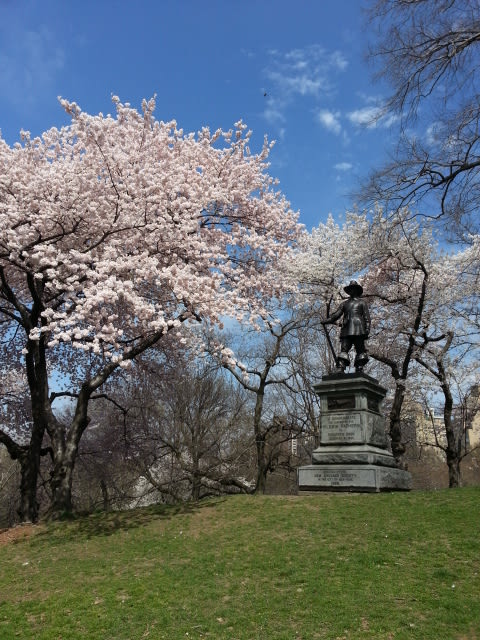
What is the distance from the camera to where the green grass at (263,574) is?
600 centimetres

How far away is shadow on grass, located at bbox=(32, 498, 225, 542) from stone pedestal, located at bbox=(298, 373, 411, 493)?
2.56 m

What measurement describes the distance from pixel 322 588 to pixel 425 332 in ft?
49.9

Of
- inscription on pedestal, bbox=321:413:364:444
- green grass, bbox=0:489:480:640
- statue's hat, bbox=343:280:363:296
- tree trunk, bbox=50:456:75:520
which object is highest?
statue's hat, bbox=343:280:363:296

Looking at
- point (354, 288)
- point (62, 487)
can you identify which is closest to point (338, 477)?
point (354, 288)

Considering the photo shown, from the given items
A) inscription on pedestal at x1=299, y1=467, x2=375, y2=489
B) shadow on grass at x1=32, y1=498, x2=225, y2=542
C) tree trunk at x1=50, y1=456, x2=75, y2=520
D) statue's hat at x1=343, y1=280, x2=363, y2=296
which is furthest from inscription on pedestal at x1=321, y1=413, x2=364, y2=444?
tree trunk at x1=50, y1=456, x2=75, y2=520

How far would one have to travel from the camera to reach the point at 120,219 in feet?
40.3

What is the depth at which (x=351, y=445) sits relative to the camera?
12617 millimetres

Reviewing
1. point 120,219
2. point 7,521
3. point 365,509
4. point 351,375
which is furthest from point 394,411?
point 7,521

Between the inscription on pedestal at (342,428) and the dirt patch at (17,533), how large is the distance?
703 centimetres

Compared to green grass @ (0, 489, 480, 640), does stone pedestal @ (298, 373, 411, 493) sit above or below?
above

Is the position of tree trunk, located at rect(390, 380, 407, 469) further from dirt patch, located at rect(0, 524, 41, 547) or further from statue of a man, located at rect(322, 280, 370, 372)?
dirt patch, located at rect(0, 524, 41, 547)

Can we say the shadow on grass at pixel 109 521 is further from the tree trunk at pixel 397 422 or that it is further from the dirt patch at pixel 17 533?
the tree trunk at pixel 397 422

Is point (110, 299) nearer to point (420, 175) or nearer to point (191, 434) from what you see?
point (420, 175)

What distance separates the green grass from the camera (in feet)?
19.7
